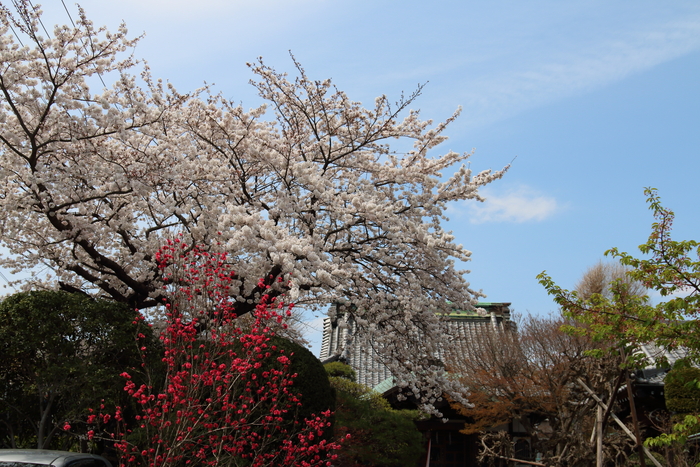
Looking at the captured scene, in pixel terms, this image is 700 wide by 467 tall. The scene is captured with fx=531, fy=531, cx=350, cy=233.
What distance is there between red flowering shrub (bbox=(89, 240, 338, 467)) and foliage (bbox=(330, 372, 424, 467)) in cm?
164

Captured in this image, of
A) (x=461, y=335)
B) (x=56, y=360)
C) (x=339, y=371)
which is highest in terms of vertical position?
(x=461, y=335)

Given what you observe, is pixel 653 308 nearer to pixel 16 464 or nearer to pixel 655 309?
pixel 655 309

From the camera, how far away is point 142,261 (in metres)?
8.95

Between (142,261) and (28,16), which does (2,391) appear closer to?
(142,261)

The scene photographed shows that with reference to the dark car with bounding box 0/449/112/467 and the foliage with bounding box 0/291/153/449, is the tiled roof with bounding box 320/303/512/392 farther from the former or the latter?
the dark car with bounding box 0/449/112/467

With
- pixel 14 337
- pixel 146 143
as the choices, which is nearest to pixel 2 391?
pixel 14 337

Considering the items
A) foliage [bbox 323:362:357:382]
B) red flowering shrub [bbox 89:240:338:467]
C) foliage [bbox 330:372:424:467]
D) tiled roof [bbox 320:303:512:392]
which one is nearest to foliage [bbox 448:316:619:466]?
tiled roof [bbox 320:303:512:392]

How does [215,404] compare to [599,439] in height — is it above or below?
above

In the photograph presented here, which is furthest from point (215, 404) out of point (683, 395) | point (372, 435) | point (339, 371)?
point (683, 395)

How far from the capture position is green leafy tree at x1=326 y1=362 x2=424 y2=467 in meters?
9.14

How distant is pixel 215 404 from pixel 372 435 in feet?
14.4

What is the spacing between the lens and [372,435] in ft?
30.2

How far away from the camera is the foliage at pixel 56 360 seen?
7.11 m

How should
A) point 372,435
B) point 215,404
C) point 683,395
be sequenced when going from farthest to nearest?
point 683,395
point 372,435
point 215,404
